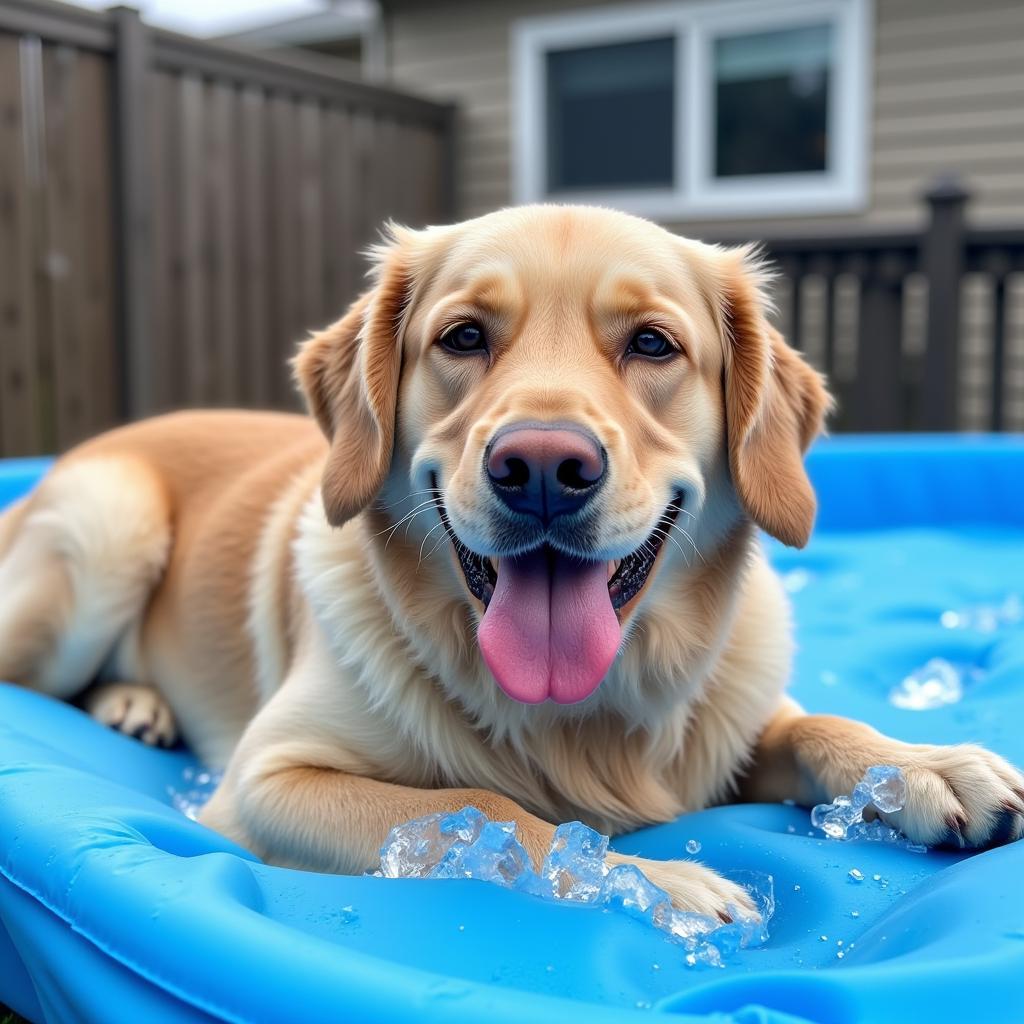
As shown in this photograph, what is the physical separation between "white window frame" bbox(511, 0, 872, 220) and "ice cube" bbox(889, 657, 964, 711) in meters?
6.72

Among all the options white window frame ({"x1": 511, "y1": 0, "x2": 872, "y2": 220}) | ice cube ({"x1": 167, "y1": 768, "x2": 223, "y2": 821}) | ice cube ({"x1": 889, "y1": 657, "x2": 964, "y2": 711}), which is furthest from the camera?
white window frame ({"x1": 511, "y1": 0, "x2": 872, "y2": 220})

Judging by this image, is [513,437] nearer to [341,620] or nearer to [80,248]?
[341,620]

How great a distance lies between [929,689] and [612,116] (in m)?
8.27

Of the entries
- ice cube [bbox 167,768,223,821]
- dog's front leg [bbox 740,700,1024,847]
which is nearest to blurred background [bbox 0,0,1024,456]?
ice cube [bbox 167,768,223,821]

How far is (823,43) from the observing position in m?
9.41

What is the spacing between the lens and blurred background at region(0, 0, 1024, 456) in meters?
6.91

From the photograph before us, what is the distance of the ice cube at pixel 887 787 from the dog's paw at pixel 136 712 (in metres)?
1.92

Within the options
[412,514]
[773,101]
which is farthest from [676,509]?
[773,101]

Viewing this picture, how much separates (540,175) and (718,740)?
8.83 metres

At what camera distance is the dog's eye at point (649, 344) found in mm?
2293

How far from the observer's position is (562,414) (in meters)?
1.94

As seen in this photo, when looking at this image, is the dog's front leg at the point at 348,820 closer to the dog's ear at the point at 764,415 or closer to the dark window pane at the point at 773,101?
the dog's ear at the point at 764,415

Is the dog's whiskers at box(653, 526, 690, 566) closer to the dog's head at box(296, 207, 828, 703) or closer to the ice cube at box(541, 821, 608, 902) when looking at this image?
the dog's head at box(296, 207, 828, 703)

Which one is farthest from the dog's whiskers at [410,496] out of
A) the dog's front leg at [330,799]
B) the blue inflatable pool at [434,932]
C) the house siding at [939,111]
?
the house siding at [939,111]
